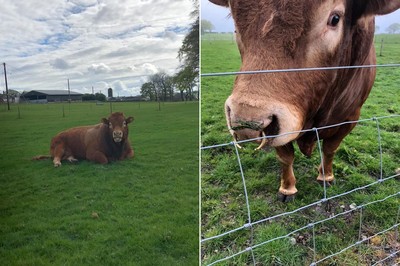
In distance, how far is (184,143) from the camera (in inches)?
72.0

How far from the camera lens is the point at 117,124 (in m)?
1.80

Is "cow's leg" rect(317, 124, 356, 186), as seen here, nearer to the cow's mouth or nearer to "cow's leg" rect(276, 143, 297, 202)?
"cow's leg" rect(276, 143, 297, 202)

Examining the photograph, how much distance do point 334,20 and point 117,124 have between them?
43.6 inches

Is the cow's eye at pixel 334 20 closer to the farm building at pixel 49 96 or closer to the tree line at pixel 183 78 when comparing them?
the tree line at pixel 183 78

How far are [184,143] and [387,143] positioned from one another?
1916mm

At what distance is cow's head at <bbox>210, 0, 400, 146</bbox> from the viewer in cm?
155

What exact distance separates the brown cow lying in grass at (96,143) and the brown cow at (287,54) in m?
0.54

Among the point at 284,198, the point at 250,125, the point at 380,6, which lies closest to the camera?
the point at 250,125

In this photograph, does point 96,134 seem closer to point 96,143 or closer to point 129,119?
point 96,143

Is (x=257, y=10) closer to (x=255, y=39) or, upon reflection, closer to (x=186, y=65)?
(x=255, y=39)

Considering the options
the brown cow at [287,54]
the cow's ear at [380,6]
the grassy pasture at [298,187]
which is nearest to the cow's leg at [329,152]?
the grassy pasture at [298,187]

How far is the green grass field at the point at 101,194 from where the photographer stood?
1.70 m

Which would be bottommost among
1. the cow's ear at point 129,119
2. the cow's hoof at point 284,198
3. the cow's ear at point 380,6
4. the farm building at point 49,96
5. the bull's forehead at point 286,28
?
the cow's hoof at point 284,198

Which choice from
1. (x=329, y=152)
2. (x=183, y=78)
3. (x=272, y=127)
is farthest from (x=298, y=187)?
(x=183, y=78)
